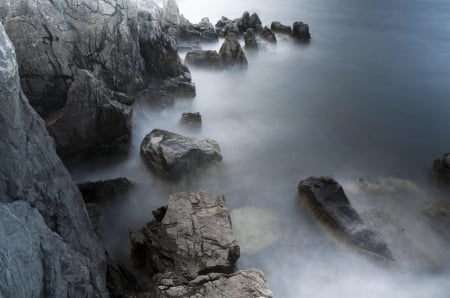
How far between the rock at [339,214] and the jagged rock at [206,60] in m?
10.9

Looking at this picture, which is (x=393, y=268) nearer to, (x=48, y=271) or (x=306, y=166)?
(x=306, y=166)

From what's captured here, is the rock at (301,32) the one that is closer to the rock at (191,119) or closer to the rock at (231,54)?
the rock at (231,54)

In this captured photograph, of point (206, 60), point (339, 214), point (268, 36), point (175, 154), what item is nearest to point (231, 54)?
point (206, 60)

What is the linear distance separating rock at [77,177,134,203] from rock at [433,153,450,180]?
33.1ft

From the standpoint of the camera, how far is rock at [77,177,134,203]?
10670 mm

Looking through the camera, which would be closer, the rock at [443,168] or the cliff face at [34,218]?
the cliff face at [34,218]

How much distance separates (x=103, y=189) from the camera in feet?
35.7

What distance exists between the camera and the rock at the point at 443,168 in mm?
13234

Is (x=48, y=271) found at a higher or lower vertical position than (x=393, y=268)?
higher

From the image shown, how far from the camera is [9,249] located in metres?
4.49

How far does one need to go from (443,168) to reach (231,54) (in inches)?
469

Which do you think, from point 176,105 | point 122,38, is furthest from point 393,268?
point 122,38

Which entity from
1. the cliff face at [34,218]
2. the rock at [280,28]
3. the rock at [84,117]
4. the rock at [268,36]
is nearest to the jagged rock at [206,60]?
the rock at [268,36]

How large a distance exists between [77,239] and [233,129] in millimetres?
9662
